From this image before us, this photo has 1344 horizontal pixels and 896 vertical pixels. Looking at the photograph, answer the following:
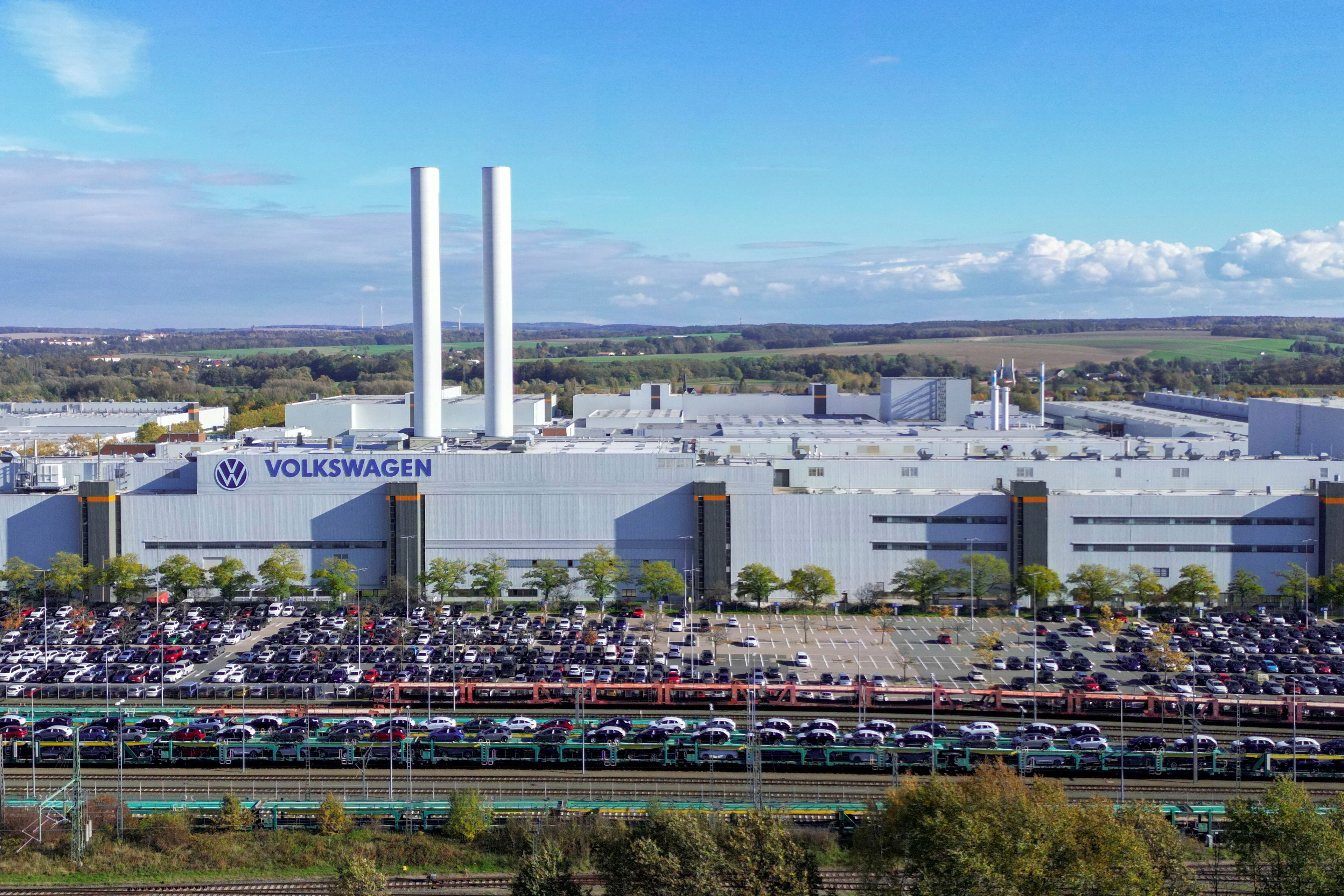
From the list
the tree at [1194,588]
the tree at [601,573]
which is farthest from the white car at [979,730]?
the tree at [601,573]

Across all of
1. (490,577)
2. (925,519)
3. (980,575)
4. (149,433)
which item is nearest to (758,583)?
(925,519)

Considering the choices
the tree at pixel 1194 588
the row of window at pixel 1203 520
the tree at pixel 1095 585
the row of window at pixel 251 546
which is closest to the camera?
the tree at pixel 1194 588

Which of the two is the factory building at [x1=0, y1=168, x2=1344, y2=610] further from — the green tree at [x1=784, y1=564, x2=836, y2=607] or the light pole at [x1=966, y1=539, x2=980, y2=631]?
the green tree at [x1=784, y1=564, x2=836, y2=607]

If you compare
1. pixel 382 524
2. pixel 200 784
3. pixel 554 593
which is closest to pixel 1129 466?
pixel 554 593

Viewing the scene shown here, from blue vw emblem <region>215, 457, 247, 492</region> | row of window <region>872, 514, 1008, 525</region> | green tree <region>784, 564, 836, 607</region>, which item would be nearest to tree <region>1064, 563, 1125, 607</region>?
row of window <region>872, 514, 1008, 525</region>

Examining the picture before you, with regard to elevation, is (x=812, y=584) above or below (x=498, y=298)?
below

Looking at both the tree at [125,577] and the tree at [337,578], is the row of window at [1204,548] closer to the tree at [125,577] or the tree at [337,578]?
the tree at [337,578]

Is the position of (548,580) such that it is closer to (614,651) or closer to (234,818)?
(614,651)

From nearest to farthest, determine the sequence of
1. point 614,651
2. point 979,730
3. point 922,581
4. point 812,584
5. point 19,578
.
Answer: point 979,730 → point 614,651 → point 812,584 → point 922,581 → point 19,578
